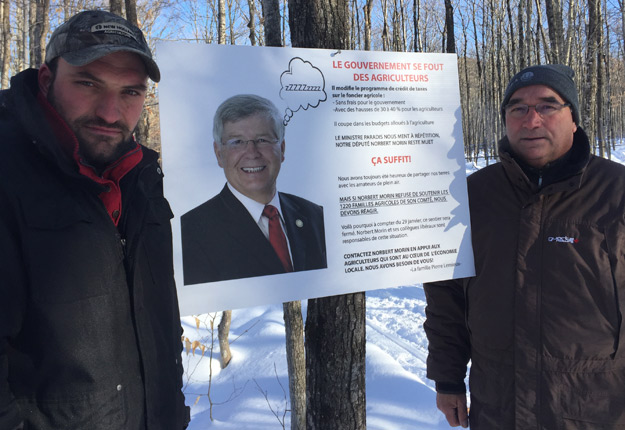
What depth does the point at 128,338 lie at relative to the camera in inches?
45.7

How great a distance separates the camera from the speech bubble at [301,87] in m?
1.61

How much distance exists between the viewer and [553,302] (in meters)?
1.58

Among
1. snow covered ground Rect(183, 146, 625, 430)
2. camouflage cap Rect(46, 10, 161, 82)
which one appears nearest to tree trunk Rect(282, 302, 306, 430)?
snow covered ground Rect(183, 146, 625, 430)

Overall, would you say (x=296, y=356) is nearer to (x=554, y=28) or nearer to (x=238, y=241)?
(x=238, y=241)

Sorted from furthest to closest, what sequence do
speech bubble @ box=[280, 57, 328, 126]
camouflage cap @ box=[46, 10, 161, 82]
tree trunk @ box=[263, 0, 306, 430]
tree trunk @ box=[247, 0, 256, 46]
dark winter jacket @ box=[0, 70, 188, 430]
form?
tree trunk @ box=[247, 0, 256, 46] → tree trunk @ box=[263, 0, 306, 430] → speech bubble @ box=[280, 57, 328, 126] → camouflage cap @ box=[46, 10, 161, 82] → dark winter jacket @ box=[0, 70, 188, 430]

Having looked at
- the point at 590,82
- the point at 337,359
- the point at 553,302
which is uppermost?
the point at 590,82

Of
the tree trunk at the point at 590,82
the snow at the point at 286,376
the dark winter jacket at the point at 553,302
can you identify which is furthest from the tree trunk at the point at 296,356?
the tree trunk at the point at 590,82

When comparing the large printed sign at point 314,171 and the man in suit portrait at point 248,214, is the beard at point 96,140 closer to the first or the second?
the large printed sign at point 314,171

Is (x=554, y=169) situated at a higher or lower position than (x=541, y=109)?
lower

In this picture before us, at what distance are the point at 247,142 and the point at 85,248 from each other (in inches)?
27.2

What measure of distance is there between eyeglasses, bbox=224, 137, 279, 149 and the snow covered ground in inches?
122

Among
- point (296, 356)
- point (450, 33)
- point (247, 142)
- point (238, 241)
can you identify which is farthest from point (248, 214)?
point (296, 356)

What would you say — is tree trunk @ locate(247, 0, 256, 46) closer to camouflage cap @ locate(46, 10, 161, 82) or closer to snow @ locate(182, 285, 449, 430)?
snow @ locate(182, 285, 449, 430)

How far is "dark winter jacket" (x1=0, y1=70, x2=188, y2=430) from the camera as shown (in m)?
0.96
